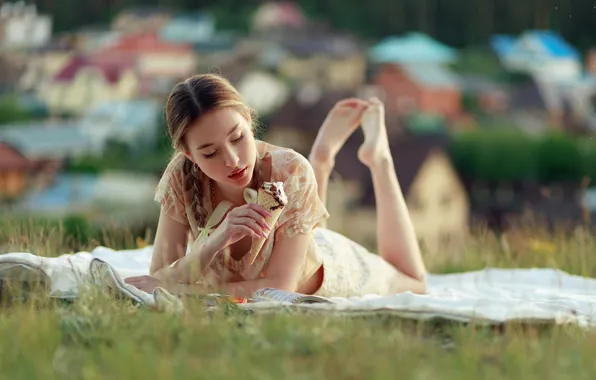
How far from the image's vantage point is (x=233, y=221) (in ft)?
6.68

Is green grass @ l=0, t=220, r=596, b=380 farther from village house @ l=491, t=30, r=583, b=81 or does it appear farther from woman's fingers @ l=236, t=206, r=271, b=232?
village house @ l=491, t=30, r=583, b=81

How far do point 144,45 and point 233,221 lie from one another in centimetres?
4754

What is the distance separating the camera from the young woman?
210 centimetres

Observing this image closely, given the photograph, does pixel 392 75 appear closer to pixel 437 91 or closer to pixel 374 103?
pixel 437 91

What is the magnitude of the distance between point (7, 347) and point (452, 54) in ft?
153

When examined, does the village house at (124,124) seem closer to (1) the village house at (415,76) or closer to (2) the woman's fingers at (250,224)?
(1) the village house at (415,76)

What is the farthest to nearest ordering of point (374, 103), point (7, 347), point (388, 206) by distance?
point (374, 103) → point (388, 206) → point (7, 347)

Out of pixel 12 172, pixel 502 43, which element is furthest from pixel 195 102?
pixel 502 43

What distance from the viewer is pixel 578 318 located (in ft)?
6.41

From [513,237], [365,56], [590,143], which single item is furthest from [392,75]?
[513,237]

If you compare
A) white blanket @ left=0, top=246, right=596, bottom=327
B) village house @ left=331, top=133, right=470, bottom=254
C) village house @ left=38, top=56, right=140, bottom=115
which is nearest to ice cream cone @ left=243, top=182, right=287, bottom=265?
white blanket @ left=0, top=246, right=596, bottom=327

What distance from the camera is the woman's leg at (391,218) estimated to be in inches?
109

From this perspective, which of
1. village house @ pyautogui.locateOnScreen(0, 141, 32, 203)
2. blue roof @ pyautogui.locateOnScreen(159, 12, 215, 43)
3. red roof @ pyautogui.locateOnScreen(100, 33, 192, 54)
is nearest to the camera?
village house @ pyautogui.locateOnScreen(0, 141, 32, 203)

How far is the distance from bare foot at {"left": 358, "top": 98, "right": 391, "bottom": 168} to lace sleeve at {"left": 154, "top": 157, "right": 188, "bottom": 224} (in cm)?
60
